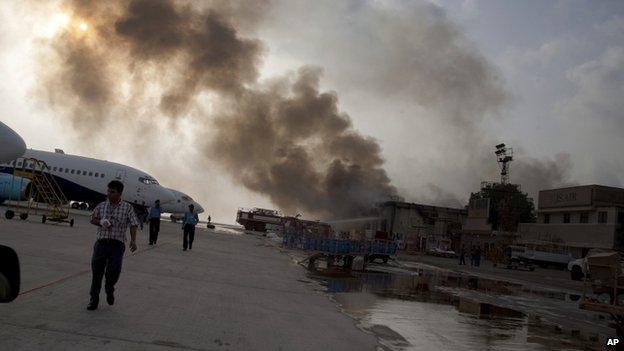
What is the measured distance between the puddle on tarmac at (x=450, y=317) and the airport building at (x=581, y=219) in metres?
40.3

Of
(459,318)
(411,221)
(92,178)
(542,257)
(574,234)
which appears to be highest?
(411,221)

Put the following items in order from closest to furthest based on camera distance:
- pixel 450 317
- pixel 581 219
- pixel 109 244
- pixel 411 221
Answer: pixel 109 244 < pixel 450 317 < pixel 581 219 < pixel 411 221

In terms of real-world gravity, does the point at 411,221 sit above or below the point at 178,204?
above

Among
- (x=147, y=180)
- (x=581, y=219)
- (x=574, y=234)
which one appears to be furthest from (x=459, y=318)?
(x=581, y=219)

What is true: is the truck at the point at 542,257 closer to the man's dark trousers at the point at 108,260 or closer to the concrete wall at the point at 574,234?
the concrete wall at the point at 574,234

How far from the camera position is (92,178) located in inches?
1398

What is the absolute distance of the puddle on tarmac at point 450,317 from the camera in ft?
29.6

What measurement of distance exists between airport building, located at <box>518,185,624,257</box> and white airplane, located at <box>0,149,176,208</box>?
133ft

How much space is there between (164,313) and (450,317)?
20.9 feet

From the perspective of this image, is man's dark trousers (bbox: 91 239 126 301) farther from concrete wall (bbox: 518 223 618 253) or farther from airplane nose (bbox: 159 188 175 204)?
concrete wall (bbox: 518 223 618 253)

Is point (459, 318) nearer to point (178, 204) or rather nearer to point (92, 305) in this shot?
point (92, 305)

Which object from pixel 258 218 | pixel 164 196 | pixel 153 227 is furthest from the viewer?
pixel 258 218

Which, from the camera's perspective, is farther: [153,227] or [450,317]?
[153,227]

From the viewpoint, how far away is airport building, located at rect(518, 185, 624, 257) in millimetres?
53531
